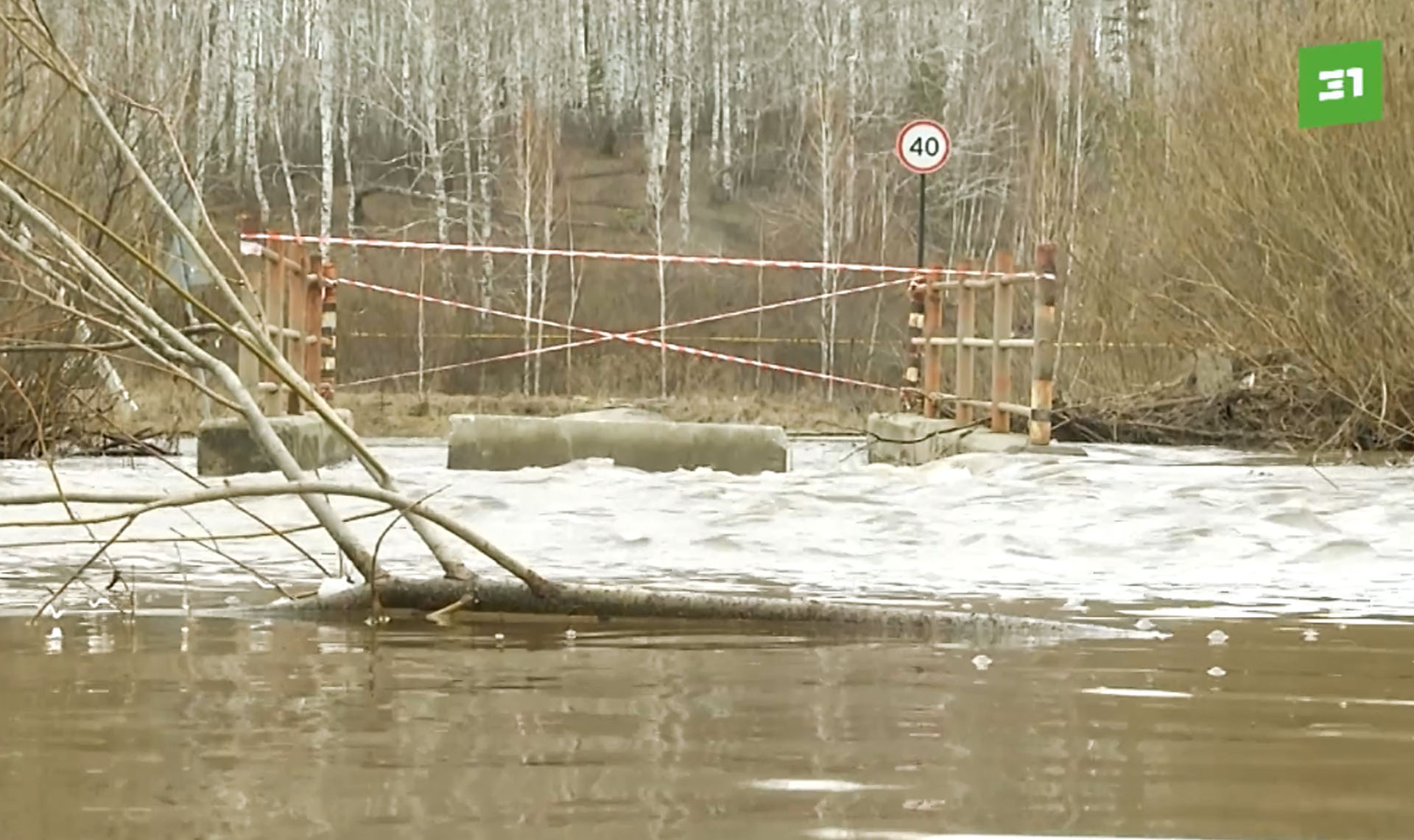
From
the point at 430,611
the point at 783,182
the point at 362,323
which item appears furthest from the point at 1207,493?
the point at 783,182

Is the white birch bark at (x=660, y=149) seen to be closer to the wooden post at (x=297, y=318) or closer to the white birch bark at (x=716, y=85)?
the white birch bark at (x=716, y=85)

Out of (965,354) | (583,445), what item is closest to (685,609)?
(583,445)

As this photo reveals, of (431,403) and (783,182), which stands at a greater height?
(783,182)

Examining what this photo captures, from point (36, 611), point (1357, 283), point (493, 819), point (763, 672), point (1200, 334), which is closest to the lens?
point (493, 819)

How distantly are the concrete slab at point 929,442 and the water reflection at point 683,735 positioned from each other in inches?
234

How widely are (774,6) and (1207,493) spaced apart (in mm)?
33767

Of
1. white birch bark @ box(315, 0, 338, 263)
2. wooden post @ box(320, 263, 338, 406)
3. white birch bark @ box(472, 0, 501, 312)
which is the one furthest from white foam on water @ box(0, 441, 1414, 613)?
white birch bark @ box(472, 0, 501, 312)

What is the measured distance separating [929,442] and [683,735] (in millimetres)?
8933

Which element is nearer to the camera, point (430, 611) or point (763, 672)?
point (763, 672)

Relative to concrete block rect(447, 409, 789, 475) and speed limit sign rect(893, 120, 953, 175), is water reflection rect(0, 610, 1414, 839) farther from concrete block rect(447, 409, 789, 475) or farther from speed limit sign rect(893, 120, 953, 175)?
speed limit sign rect(893, 120, 953, 175)

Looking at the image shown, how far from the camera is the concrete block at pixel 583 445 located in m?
10.9

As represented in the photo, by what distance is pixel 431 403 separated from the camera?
20.5 meters

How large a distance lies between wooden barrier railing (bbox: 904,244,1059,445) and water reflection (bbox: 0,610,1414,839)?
6.01m

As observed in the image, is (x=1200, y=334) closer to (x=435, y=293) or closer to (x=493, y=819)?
(x=493, y=819)
